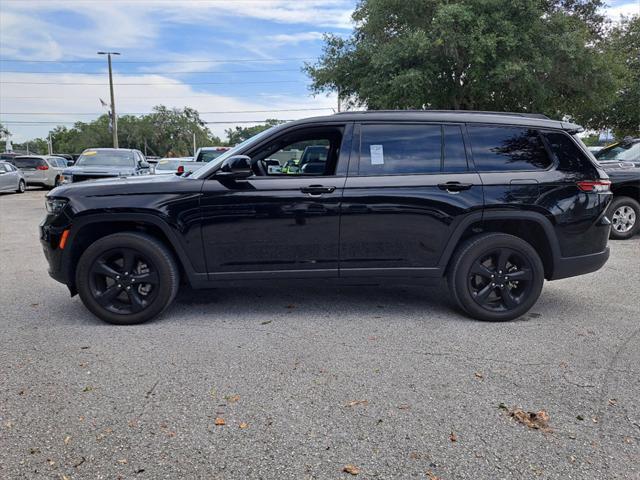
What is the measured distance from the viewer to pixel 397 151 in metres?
4.55

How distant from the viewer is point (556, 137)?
469 centimetres

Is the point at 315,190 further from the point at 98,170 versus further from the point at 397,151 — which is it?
the point at 98,170

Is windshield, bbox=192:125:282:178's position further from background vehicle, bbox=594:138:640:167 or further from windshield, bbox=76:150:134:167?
windshield, bbox=76:150:134:167

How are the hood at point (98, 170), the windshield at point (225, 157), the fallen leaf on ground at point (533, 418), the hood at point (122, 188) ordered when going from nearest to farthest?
the fallen leaf on ground at point (533, 418)
the hood at point (122, 188)
the windshield at point (225, 157)
the hood at point (98, 170)

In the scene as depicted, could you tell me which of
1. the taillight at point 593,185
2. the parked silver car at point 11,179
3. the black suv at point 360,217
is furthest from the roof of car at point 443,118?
the parked silver car at point 11,179

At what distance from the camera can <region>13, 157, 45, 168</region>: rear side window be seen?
2253 centimetres

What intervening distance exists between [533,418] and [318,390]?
128 centimetres

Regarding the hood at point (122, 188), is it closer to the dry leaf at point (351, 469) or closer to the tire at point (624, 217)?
the dry leaf at point (351, 469)

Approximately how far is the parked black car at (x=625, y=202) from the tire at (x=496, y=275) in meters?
5.12

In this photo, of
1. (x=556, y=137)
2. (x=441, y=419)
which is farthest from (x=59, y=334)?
(x=556, y=137)

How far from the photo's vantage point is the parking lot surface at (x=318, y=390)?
257 centimetres

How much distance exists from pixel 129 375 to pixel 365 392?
63.2 inches

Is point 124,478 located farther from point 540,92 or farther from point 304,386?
point 540,92

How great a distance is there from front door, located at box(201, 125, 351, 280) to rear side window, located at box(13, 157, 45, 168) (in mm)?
21589
